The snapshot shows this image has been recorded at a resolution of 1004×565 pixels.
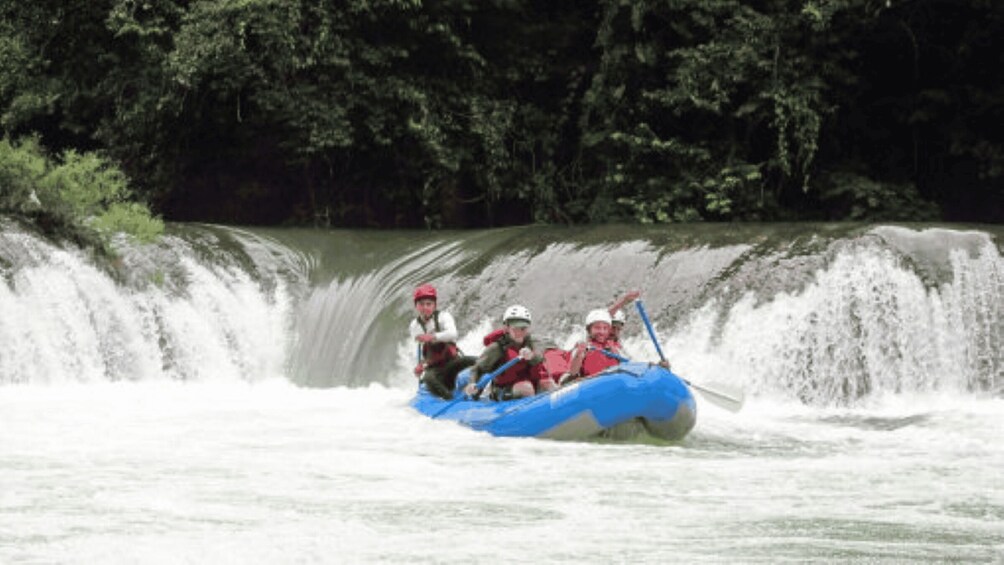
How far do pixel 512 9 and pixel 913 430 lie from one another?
1119 cm

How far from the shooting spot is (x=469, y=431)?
10117 millimetres

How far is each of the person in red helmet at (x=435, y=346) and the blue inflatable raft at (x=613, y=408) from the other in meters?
1.17

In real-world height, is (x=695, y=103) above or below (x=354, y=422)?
above

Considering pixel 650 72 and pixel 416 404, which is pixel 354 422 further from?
pixel 650 72

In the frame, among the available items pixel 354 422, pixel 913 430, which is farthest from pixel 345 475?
pixel 913 430

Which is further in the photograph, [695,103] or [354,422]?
[695,103]

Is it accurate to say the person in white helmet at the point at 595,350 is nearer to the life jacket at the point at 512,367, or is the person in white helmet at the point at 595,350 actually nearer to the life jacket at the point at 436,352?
the life jacket at the point at 512,367

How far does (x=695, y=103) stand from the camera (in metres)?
18.3

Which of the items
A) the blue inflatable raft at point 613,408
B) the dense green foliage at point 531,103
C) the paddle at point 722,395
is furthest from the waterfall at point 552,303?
the dense green foliage at point 531,103

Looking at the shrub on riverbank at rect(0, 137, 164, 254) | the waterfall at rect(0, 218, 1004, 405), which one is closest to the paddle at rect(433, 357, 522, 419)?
the waterfall at rect(0, 218, 1004, 405)

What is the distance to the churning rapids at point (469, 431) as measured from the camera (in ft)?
22.5

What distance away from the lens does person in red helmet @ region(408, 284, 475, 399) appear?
427 inches

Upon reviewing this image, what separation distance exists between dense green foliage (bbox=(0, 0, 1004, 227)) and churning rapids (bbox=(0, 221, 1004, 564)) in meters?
2.74

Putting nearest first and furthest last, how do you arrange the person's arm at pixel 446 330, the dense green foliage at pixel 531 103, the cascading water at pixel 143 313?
1. the person's arm at pixel 446 330
2. the cascading water at pixel 143 313
3. the dense green foliage at pixel 531 103
